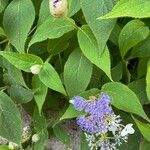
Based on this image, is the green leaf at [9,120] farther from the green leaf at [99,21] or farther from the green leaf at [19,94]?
the green leaf at [99,21]

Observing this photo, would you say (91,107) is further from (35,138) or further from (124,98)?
(35,138)

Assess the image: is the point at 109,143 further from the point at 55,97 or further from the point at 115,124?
the point at 55,97

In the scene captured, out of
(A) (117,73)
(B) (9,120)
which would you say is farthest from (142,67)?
(B) (9,120)

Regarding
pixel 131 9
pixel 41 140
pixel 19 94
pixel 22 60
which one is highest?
pixel 131 9

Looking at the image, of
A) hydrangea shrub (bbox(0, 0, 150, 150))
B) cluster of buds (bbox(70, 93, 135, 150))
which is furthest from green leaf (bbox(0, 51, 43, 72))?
cluster of buds (bbox(70, 93, 135, 150))

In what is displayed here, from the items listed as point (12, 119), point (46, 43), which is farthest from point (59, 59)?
point (12, 119)

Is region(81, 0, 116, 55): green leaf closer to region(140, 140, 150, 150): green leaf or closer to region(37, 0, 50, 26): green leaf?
region(37, 0, 50, 26): green leaf
